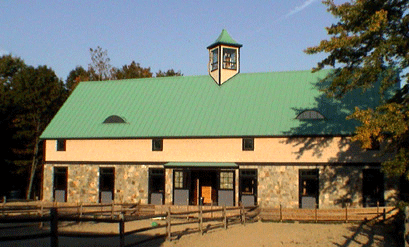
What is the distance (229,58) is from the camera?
3700cm

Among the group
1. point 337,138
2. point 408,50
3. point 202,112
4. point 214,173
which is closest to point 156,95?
point 202,112

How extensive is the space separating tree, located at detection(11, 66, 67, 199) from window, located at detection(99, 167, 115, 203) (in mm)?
16103

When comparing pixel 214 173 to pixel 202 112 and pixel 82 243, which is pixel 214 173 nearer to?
pixel 202 112

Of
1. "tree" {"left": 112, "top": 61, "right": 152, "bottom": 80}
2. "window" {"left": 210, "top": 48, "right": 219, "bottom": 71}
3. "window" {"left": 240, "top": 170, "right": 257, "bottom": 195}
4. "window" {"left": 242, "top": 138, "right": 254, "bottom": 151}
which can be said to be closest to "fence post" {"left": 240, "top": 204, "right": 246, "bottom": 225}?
"window" {"left": 240, "top": 170, "right": 257, "bottom": 195}

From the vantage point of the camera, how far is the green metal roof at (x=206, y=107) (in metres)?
30.6

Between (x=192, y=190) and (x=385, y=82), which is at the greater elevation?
(x=385, y=82)

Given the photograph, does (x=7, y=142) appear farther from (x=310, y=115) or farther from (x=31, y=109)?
(x=310, y=115)

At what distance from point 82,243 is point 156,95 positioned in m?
19.4

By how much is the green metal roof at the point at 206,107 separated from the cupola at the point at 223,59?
0.60 m

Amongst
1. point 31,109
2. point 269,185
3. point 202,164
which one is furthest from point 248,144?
point 31,109

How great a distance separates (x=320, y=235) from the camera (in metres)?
21.3

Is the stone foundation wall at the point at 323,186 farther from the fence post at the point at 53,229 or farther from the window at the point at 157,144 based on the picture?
the fence post at the point at 53,229

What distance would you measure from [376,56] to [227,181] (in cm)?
1376

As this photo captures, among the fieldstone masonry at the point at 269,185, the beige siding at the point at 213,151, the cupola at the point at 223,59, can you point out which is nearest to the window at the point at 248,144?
the beige siding at the point at 213,151
